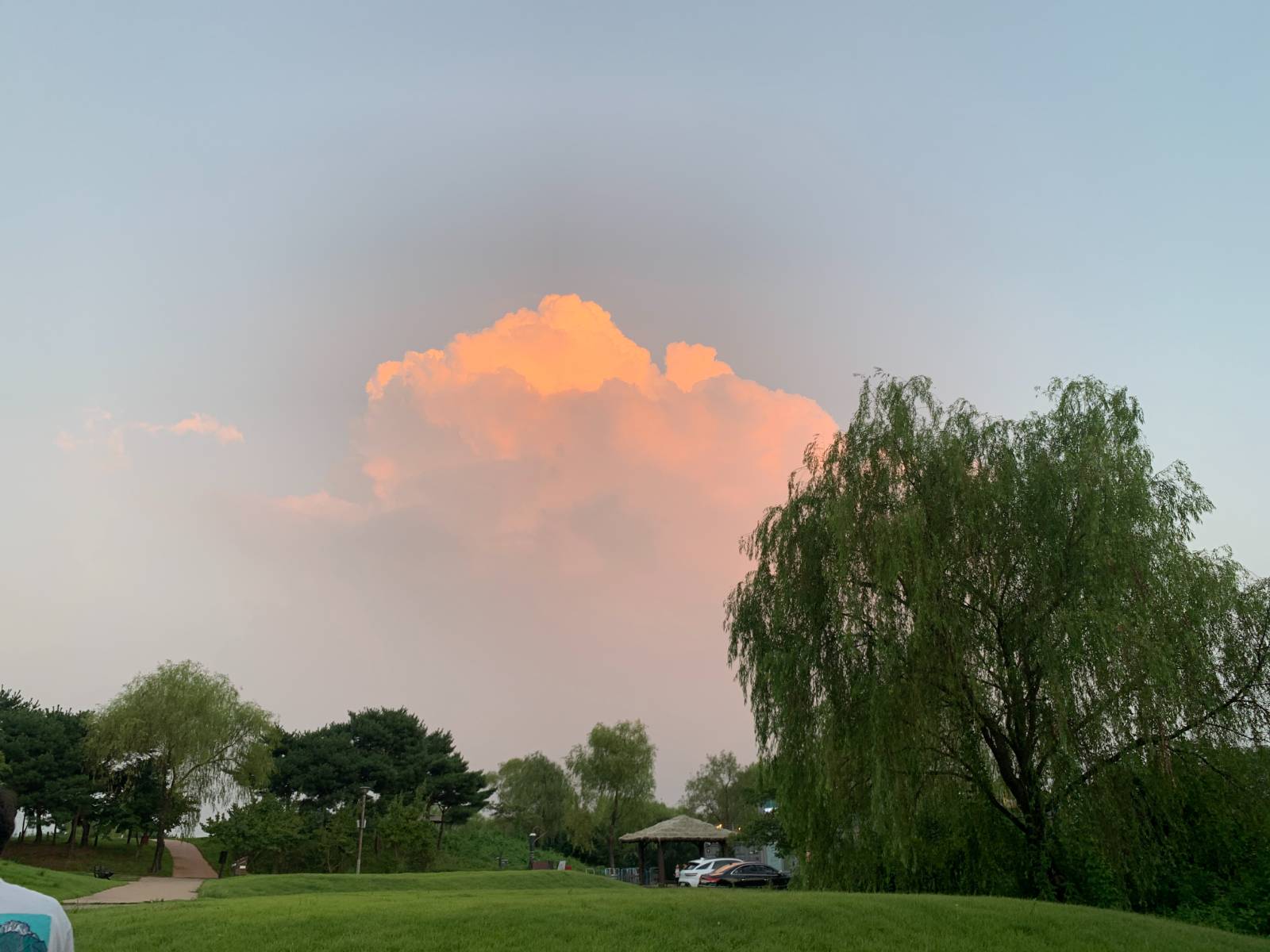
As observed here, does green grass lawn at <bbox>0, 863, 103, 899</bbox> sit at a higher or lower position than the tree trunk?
higher

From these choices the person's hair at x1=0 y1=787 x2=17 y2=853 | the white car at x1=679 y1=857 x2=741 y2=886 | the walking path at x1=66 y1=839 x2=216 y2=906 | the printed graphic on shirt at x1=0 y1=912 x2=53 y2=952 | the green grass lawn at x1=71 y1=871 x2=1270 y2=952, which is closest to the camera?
the printed graphic on shirt at x1=0 y1=912 x2=53 y2=952

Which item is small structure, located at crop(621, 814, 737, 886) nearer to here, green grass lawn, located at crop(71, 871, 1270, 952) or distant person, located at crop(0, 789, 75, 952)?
green grass lawn, located at crop(71, 871, 1270, 952)

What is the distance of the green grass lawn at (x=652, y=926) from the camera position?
13609mm

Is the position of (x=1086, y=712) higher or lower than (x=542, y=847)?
higher

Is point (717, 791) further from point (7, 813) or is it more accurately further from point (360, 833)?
point (7, 813)

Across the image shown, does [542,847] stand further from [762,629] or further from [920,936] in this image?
[920,936]

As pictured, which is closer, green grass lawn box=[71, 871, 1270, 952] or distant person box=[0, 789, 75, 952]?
distant person box=[0, 789, 75, 952]

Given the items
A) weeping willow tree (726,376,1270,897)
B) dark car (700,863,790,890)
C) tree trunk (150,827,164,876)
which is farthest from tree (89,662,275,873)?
weeping willow tree (726,376,1270,897)

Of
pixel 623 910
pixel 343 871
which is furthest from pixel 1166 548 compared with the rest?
pixel 343 871

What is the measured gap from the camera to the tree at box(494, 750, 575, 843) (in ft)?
228

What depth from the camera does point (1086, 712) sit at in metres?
18.1

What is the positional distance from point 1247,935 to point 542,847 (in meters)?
58.5

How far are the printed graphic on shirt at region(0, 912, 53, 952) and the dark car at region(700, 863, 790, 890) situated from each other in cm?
3673

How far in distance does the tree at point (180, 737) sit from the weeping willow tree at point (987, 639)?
3826 centimetres
